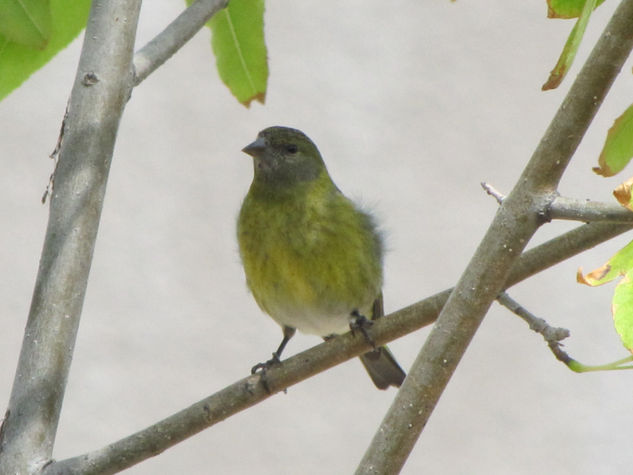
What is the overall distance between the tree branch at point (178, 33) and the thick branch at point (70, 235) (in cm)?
7

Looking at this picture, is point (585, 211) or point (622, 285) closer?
point (622, 285)

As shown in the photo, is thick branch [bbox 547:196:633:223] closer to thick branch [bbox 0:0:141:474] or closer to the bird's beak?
thick branch [bbox 0:0:141:474]

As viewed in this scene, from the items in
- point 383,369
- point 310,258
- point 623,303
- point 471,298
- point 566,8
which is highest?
point 310,258

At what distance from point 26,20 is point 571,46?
847mm

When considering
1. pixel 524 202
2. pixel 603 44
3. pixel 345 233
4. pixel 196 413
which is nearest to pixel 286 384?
pixel 196 413

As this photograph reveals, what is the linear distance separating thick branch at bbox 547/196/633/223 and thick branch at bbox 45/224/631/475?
105mm

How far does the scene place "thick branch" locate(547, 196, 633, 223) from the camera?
115 centimetres

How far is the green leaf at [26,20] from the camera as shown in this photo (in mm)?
1431

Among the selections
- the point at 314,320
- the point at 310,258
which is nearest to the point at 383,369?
the point at 314,320

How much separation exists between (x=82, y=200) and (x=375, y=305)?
155 cm

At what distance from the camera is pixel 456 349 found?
118 cm

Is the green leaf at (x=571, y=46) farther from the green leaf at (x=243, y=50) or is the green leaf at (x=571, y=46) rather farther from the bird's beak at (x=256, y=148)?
the bird's beak at (x=256, y=148)

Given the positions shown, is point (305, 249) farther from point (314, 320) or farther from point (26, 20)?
point (26, 20)

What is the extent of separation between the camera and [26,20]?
1.43m
